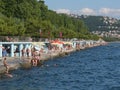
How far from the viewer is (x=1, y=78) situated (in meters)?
45.8

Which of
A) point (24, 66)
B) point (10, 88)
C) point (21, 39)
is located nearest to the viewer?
point (10, 88)

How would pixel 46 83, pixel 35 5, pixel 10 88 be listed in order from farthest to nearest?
pixel 35 5
pixel 46 83
pixel 10 88

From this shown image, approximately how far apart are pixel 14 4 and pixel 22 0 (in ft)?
16.5

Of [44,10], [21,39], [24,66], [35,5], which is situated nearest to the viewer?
[24,66]

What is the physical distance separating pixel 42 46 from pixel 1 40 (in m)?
32.7

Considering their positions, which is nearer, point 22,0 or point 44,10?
point 22,0

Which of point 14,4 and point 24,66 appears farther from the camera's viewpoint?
point 14,4

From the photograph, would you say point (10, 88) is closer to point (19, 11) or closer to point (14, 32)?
point (14, 32)

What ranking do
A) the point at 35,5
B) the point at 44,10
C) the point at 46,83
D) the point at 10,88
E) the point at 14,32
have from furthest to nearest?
the point at 44,10 < the point at 35,5 < the point at 14,32 < the point at 46,83 < the point at 10,88

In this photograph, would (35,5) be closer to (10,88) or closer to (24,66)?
(24,66)

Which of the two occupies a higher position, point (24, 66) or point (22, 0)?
point (22, 0)

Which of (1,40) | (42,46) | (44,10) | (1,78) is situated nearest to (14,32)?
(42,46)

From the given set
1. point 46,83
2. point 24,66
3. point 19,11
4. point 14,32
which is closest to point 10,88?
point 46,83

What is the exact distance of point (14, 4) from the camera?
427ft
